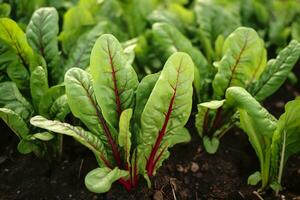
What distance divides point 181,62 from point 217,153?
2.11 feet

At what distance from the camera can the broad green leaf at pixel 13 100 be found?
1573 mm

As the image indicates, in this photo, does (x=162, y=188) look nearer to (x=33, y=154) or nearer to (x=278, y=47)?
(x=33, y=154)

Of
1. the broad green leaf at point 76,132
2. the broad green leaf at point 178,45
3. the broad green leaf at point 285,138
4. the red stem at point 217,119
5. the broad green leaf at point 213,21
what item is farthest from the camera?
the broad green leaf at point 213,21

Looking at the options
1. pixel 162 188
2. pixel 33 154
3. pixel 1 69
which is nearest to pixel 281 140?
pixel 162 188

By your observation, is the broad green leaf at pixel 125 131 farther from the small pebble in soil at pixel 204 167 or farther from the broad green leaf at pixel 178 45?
the broad green leaf at pixel 178 45

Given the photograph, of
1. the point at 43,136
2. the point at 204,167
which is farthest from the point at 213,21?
the point at 43,136

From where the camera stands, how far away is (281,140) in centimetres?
153

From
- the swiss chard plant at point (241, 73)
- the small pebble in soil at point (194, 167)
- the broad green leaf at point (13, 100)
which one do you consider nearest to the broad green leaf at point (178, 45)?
the swiss chard plant at point (241, 73)

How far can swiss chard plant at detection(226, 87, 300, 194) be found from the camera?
1.44m

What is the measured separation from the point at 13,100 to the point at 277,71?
1067 millimetres

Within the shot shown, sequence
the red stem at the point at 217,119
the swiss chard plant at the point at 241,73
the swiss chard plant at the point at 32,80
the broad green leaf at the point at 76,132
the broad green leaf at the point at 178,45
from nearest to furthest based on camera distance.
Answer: the broad green leaf at the point at 76,132 < the swiss chard plant at the point at 32,80 < the swiss chard plant at the point at 241,73 < the red stem at the point at 217,119 < the broad green leaf at the point at 178,45

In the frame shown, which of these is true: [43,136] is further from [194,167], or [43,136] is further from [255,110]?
[255,110]

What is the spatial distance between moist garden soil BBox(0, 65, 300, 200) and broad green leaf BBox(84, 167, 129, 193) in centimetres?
17

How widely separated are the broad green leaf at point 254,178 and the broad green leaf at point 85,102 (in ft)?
1.89
